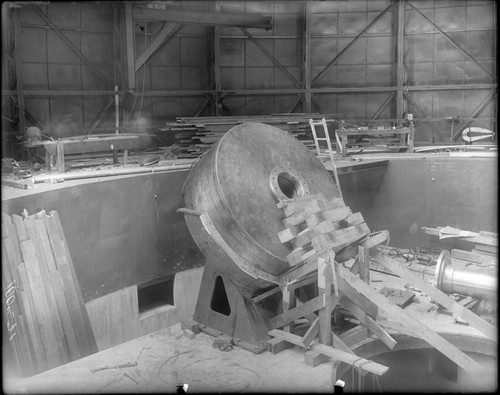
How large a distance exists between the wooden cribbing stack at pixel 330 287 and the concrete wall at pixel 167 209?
247 centimetres

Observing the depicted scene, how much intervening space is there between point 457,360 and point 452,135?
36.5ft

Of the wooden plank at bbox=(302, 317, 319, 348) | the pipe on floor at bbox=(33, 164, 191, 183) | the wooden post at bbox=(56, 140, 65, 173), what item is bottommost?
the wooden plank at bbox=(302, 317, 319, 348)

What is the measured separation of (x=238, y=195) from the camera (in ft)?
21.5

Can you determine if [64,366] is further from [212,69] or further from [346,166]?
[212,69]

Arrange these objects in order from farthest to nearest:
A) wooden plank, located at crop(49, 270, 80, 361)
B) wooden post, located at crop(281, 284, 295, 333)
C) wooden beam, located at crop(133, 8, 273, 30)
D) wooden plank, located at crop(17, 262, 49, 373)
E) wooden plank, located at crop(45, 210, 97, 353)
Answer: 1. wooden beam, located at crop(133, 8, 273, 30)
2. wooden post, located at crop(281, 284, 295, 333)
3. wooden plank, located at crop(45, 210, 97, 353)
4. wooden plank, located at crop(49, 270, 80, 361)
5. wooden plank, located at crop(17, 262, 49, 373)

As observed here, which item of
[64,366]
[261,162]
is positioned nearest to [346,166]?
[261,162]

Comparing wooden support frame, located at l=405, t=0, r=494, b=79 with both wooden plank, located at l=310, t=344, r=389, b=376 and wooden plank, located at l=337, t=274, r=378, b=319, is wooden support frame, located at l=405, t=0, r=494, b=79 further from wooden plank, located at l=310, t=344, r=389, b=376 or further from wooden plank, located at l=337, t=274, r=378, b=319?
wooden plank, located at l=310, t=344, r=389, b=376

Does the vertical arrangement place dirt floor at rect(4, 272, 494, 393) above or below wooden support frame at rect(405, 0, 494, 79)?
below

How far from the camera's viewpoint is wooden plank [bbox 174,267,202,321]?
9133 millimetres

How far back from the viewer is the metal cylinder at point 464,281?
656cm

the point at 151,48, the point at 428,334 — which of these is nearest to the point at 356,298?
the point at 428,334

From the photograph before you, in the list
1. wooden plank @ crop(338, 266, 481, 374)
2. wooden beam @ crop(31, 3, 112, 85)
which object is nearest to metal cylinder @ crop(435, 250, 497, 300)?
wooden plank @ crop(338, 266, 481, 374)

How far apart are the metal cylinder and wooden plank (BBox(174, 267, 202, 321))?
3922 mm

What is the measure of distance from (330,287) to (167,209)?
3338mm
